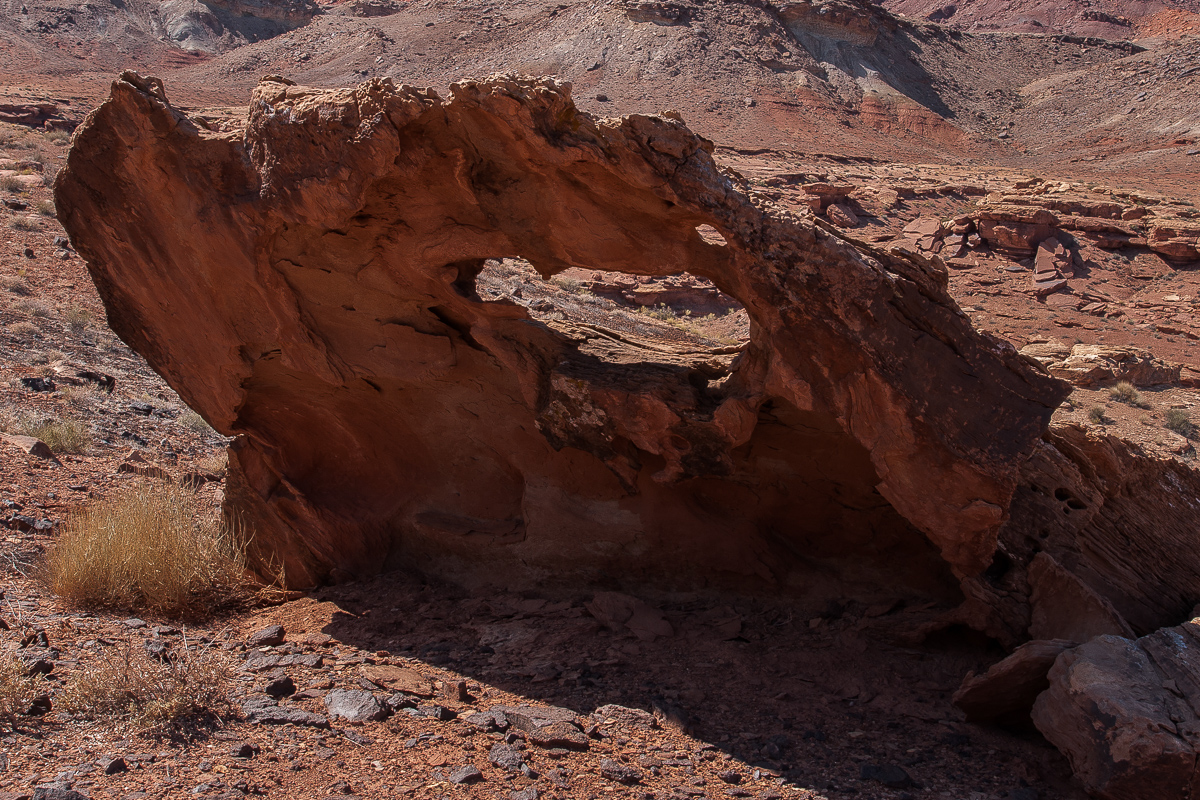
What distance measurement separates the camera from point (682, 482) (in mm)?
5008

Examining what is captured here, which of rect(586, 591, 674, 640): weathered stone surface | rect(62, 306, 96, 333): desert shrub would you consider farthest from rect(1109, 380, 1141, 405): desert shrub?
rect(62, 306, 96, 333): desert shrub

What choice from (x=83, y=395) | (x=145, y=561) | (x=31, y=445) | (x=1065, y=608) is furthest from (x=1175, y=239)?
(x=31, y=445)

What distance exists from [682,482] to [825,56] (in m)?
42.1

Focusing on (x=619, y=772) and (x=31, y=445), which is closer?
(x=619, y=772)

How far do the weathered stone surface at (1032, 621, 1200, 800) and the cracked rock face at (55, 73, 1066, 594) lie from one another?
0.75 metres

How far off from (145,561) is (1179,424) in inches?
541

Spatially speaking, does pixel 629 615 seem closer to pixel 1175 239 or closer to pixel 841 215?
pixel 841 215

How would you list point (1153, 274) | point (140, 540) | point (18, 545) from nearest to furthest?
point (140, 540)
point (18, 545)
point (1153, 274)

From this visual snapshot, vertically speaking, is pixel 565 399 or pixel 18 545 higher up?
pixel 565 399

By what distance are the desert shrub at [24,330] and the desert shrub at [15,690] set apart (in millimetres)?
7898

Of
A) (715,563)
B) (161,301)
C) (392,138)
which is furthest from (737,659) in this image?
(161,301)

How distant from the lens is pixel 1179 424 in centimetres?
1273

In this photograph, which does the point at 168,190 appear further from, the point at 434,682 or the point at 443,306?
the point at 434,682

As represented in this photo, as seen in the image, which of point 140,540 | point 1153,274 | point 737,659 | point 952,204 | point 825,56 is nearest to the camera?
point 737,659
